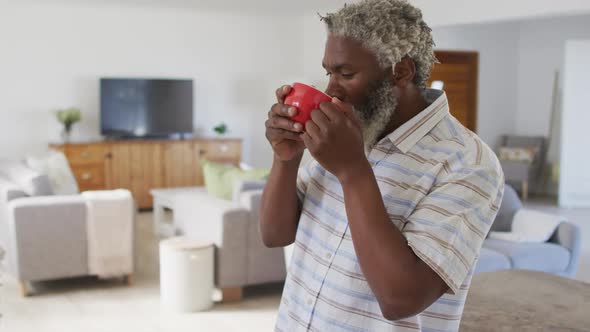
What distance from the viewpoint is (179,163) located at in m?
7.92

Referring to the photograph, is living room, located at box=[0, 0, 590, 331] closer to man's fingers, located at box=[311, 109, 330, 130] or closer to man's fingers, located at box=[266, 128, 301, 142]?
man's fingers, located at box=[266, 128, 301, 142]

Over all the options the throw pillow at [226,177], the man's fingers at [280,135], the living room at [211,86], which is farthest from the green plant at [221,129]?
the man's fingers at [280,135]

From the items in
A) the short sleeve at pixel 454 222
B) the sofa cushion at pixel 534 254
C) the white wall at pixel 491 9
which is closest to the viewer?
the short sleeve at pixel 454 222

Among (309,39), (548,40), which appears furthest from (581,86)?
(309,39)

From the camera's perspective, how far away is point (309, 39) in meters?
8.72

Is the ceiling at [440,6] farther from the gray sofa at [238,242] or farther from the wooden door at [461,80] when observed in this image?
the wooden door at [461,80]

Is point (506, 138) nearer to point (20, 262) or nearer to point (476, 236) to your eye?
point (20, 262)

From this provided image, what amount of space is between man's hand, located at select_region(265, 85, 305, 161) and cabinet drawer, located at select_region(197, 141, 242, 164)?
22.8ft

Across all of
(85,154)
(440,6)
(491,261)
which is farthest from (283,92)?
(85,154)

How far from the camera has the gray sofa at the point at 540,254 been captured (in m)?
3.91

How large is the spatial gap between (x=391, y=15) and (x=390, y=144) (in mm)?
205

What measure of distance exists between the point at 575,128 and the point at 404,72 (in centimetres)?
779

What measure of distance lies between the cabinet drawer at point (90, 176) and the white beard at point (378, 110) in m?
6.74

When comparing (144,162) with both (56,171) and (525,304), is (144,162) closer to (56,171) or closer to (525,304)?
(56,171)
